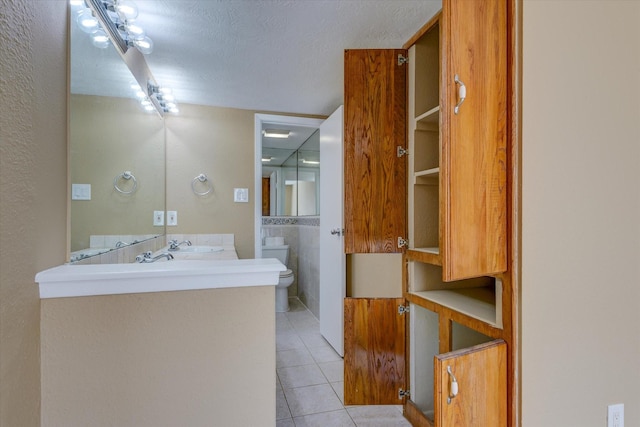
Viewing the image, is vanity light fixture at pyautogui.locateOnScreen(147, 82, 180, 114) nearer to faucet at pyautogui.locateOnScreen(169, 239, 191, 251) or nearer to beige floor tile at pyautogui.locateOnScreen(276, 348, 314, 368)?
faucet at pyautogui.locateOnScreen(169, 239, 191, 251)

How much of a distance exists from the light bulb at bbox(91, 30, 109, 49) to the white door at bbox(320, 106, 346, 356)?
1.47m

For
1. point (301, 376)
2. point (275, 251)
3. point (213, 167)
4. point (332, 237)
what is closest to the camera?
point (301, 376)

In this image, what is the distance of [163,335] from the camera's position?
94cm

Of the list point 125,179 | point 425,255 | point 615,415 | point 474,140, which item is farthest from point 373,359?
point 125,179

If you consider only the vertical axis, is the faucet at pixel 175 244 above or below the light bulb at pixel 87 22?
below

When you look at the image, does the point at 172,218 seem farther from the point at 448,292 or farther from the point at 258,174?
the point at 448,292

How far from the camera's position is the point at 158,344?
→ 0.94 m

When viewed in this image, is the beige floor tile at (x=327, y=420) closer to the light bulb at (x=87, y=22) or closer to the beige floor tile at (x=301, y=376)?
the beige floor tile at (x=301, y=376)

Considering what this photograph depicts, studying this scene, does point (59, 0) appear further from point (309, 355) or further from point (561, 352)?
point (309, 355)

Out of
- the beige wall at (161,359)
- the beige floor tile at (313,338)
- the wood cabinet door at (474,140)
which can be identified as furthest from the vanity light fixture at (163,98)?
the beige floor tile at (313,338)

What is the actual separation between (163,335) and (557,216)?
1419mm

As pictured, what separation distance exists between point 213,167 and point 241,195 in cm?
36

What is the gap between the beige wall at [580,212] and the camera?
1064 millimetres

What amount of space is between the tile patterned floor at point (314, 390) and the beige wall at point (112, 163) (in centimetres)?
135
